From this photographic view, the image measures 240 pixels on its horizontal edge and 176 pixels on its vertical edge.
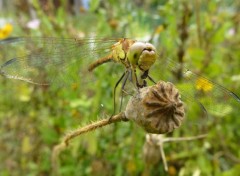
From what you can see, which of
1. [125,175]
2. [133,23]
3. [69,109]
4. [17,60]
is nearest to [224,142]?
[125,175]

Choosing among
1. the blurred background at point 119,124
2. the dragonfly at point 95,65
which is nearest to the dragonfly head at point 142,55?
the dragonfly at point 95,65

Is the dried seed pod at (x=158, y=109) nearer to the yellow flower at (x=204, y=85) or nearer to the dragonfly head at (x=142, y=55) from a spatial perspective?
the dragonfly head at (x=142, y=55)

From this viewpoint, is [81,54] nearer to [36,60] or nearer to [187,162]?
[36,60]

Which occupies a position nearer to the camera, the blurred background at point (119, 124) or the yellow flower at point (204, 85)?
the yellow flower at point (204, 85)

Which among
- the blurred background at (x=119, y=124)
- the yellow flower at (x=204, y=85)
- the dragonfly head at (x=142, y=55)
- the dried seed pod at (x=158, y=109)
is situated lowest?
the blurred background at (x=119, y=124)

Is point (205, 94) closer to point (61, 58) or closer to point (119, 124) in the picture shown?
point (61, 58)
